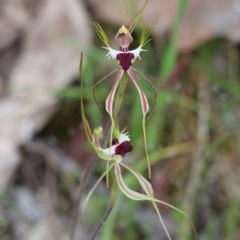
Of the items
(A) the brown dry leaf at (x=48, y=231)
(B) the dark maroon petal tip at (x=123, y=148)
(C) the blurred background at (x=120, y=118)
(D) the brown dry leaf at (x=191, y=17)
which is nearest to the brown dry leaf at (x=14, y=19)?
(C) the blurred background at (x=120, y=118)

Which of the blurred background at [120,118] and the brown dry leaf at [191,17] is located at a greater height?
the brown dry leaf at [191,17]

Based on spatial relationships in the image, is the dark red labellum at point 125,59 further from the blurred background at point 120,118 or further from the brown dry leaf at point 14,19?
the brown dry leaf at point 14,19

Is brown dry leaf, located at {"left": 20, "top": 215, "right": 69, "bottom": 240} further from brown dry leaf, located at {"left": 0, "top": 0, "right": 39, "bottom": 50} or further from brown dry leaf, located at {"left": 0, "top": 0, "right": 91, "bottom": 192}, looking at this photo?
brown dry leaf, located at {"left": 0, "top": 0, "right": 39, "bottom": 50}

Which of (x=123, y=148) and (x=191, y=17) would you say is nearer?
(x=123, y=148)

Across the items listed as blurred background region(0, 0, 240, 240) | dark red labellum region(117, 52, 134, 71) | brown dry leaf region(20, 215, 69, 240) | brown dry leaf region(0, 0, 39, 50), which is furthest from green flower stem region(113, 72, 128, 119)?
brown dry leaf region(0, 0, 39, 50)

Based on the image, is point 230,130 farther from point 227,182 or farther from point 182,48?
point 182,48

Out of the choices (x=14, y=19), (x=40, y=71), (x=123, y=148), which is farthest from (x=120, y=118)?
(x=123, y=148)

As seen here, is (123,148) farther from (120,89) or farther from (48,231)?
(48,231)
